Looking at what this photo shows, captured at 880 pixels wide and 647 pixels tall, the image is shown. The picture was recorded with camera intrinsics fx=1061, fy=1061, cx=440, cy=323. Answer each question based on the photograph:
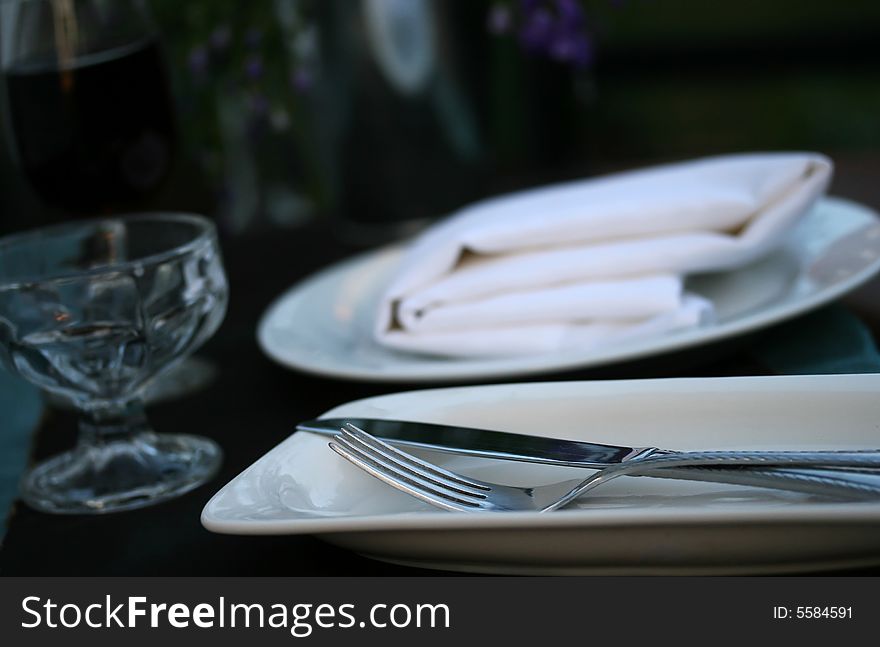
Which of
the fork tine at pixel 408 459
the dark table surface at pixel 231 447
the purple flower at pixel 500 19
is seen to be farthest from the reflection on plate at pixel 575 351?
the purple flower at pixel 500 19

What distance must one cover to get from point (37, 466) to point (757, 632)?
0.35 metres

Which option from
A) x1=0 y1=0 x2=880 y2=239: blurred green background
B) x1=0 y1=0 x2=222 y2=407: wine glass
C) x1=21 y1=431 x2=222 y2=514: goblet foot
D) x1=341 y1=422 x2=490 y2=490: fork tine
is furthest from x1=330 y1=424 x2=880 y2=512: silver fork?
x1=0 y1=0 x2=880 y2=239: blurred green background

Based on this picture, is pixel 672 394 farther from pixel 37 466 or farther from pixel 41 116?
pixel 41 116

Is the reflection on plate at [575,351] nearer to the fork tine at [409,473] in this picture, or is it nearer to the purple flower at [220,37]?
the fork tine at [409,473]

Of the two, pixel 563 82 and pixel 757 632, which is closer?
pixel 757 632

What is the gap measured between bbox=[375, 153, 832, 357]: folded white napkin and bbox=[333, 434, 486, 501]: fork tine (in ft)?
0.57

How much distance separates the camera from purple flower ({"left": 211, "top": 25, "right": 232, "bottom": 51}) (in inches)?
Result: 32.5

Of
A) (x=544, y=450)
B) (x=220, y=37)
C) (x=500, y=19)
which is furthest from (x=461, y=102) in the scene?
(x=544, y=450)

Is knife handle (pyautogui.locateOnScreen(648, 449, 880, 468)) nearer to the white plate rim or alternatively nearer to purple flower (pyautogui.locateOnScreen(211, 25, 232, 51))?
the white plate rim

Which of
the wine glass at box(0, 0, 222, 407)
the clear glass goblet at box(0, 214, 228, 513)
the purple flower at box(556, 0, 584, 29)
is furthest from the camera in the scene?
the purple flower at box(556, 0, 584, 29)

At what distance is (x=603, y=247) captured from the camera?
56 cm

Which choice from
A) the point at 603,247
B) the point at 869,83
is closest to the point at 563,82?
the point at 869,83

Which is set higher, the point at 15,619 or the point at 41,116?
the point at 41,116

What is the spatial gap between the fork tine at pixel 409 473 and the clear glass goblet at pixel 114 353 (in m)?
0.11
